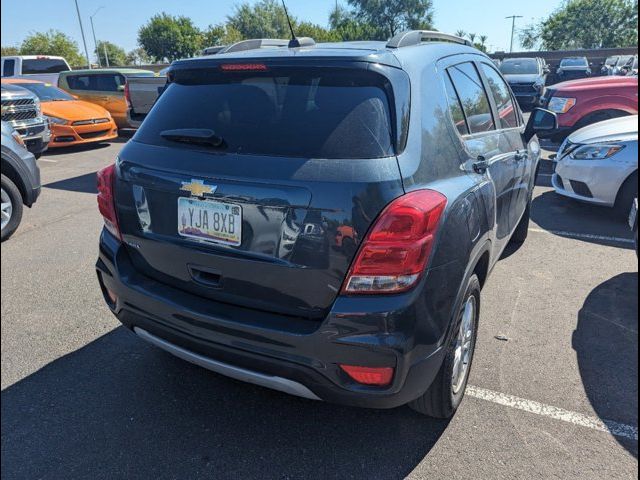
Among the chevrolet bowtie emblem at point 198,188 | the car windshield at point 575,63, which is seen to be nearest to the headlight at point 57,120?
the chevrolet bowtie emblem at point 198,188

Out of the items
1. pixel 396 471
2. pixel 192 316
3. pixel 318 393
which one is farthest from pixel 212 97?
pixel 396 471

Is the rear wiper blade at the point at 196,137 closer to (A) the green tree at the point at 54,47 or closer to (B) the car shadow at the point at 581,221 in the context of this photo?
(B) the car shadow at the point at 581,221

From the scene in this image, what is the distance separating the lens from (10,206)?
5.00 m

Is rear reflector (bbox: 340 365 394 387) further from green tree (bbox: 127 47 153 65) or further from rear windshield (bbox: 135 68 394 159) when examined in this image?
green tree (bbox: 127 47 153 65)

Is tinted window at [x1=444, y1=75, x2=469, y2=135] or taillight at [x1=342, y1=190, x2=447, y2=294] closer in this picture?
taillight at [x1=342, y1=190, x2=447, y2=294]

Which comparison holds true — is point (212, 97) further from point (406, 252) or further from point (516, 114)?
point (516, 114)

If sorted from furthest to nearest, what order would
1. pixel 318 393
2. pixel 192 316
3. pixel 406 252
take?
pixel 192 316
pixel 318 393
pixel 406 252

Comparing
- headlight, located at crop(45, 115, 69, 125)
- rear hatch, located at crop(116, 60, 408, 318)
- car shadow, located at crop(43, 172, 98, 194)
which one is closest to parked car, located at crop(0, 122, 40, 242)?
car shadow, located at crop(43, 172, 98, 194)

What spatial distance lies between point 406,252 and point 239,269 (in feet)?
2.34

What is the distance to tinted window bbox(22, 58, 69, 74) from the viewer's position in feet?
51.0

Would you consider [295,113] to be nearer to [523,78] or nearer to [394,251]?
[394,251]

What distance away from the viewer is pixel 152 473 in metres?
2.09

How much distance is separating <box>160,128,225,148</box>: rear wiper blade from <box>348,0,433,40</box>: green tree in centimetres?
2142

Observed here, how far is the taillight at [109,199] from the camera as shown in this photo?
2.39 meters
